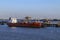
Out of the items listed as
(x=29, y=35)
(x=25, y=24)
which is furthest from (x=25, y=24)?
(x=29, y=35)

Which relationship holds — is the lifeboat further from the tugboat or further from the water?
the water

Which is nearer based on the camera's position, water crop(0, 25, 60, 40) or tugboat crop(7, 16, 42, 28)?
water crop(0, 25, 60, 40)

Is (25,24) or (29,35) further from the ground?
(25,24)

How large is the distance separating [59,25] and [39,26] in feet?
30.5

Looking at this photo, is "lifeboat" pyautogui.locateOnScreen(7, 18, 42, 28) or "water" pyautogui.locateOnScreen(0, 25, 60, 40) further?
"lifeboat" pyautogui.locateOnScreen(7, 18, 42, 28)

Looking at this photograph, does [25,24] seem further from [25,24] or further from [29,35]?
[29,35]

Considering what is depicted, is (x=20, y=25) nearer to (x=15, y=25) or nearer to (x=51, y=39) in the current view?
(x=15, y=25)

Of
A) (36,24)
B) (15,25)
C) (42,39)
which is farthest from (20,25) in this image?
(42,39)

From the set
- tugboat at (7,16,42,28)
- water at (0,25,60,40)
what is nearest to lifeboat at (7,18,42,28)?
tugboat at (7,16,42,28)

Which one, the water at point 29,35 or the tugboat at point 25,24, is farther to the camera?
the tugboat at point 25,24

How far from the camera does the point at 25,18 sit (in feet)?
327

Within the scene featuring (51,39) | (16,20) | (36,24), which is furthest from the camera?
(16,20)

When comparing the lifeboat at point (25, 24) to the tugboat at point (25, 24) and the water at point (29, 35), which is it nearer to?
the tugboat at point (25, 24)

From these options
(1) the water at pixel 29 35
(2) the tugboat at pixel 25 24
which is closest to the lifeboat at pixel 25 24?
(2) the tugboat at pixel 25 24
